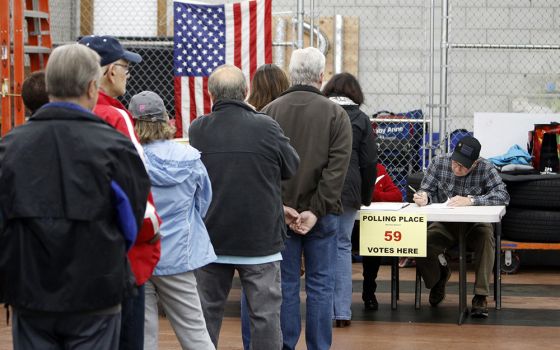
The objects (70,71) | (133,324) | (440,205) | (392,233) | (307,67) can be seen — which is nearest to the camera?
(70,71)

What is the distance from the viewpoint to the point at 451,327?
726cm

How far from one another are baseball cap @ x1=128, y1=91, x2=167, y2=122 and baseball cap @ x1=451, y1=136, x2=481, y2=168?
336 cm

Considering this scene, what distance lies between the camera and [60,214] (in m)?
3.21

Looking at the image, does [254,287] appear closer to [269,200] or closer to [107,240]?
[269,200]

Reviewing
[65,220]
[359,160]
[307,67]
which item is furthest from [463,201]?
[65,220]

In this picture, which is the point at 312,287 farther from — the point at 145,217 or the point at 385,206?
the point at 145,217

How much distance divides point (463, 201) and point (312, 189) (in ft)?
7.11

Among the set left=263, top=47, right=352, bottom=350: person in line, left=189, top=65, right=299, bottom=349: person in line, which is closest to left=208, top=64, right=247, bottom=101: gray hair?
left=189, top=65, right=299, bottom=349: person in line

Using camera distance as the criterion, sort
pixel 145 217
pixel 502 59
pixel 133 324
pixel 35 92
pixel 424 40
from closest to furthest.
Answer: pixel 145 217
pixel 133 324
pixel 35 92
pixel 424 40
pixel 502 59

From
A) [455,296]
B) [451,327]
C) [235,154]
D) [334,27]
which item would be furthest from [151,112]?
[334,27]

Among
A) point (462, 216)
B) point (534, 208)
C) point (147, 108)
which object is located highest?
point (147, 108)

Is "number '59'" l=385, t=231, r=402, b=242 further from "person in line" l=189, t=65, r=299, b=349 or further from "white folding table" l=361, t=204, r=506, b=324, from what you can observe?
"person in line" l=189, t=65, r=299, b=349

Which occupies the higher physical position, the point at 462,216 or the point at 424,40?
the point at 424,40

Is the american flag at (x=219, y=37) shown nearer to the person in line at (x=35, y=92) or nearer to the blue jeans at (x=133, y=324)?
the person in line at (x=35, y=92)
